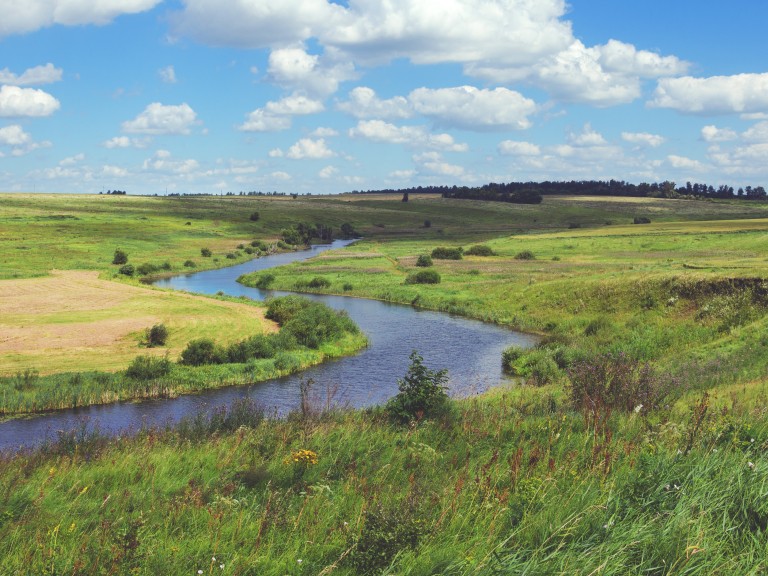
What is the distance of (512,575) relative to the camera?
5344 millimetres

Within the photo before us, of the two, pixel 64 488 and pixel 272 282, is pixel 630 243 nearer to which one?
pixel 272 282

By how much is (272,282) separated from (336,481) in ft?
223

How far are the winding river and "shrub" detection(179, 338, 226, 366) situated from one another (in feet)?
11.4

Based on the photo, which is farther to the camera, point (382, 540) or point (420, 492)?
point (420, 492)

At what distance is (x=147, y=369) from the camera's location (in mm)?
31203

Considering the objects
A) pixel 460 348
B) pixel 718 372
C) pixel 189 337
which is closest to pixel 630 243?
pixel 460 348

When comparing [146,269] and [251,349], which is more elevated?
[146,269]

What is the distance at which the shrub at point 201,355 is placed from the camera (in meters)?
34.7

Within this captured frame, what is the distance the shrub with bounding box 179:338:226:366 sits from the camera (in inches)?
1367

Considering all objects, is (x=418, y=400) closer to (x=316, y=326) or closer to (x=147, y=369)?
(x=147, y=369)

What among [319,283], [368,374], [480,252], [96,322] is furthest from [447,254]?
[368,374]

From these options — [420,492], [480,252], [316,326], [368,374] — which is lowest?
[368,374]

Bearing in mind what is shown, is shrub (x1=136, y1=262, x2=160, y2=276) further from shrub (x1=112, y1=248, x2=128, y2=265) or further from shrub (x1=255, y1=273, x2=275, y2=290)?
shrub (x1=255, y1=273, x2=275, y2=290)

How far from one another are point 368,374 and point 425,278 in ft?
122
